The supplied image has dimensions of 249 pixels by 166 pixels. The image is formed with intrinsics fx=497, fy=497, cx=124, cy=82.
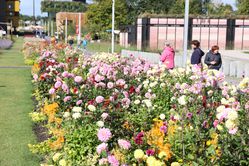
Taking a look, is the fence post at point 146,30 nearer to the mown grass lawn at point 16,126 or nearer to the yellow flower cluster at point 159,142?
the mown grass lawn at point 16,126

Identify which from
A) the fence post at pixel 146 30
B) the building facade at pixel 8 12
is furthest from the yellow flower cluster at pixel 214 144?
the building facade at pixel 8 12

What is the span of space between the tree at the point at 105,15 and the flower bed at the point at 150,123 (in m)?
78.6

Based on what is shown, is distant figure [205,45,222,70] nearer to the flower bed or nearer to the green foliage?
the flower bed

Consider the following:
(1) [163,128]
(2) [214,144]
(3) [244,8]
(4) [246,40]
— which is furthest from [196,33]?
(2) [214,144]

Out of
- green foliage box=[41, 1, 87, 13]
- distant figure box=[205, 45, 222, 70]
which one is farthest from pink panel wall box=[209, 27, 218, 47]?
green foliage box=[41, 1, 87, 13]

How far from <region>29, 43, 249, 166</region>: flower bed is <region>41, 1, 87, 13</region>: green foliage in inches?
5600

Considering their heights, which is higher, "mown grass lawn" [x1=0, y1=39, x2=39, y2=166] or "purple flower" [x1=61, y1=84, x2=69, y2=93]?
"purple flower" [x1=61, y1=84, x2=69, y2=93]

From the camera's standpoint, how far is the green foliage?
152 meters

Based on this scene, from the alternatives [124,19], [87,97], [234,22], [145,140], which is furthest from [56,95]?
[124,19]

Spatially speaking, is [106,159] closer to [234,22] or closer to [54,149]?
[54,149]

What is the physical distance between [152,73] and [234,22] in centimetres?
4566

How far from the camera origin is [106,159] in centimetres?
388

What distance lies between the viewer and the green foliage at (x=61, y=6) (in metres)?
152

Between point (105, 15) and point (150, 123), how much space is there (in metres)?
84.7
